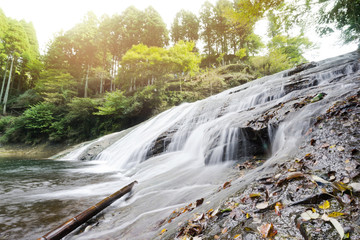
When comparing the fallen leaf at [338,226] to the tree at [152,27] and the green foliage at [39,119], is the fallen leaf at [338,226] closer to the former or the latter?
the green foliage at [39,119]

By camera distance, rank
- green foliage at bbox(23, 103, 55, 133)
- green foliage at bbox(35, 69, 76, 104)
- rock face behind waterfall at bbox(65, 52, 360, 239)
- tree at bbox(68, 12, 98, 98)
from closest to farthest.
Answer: rock face behind waterfall at bbox(65, 52, 360, 239), green foliage at bbox(23, 103, 55, 133), green foliage at bbox(35, 69, 76, 104), tree at bbox(68, 12, 98, 98)

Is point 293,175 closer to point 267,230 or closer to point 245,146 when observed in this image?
point 267,230

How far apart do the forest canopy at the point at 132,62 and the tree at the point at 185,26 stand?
0.16 m

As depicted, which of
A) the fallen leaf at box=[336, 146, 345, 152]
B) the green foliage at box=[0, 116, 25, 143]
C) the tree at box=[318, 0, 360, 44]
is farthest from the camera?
the green foliage at box=[0, 116, 25, 143]

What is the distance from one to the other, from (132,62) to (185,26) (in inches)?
642

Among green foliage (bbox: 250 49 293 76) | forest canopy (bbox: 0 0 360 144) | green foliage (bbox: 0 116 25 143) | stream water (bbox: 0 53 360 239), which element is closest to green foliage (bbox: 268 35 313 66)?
forest canopy (bbox: 0 0 360 144)

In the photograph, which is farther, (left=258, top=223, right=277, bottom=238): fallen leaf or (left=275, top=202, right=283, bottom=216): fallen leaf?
(left=275, top=202, right=283, bottom=216): fallen leaf

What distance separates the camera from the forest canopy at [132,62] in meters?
8.23

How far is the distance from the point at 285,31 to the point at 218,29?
2342cm

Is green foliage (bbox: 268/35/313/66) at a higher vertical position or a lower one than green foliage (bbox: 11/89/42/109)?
higher

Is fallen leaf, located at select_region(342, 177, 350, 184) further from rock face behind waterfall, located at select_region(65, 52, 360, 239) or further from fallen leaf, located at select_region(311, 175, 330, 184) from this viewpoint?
fallen leaf, located at select_region(311, 175, 330, 184)

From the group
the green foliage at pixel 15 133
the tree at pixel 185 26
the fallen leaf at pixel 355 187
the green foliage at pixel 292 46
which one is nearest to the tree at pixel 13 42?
the green foliage at pixel 15 133

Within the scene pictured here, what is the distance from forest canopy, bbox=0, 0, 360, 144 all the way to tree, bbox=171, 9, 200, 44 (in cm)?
16

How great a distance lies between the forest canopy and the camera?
823 cm
